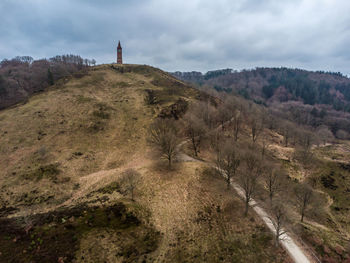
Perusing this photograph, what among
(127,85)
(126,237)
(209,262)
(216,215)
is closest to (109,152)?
(126,237)

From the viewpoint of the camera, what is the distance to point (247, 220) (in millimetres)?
22469

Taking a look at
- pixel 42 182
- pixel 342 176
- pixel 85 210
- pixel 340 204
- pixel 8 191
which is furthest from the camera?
pixel 342 176

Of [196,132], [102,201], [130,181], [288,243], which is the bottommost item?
[288,243]

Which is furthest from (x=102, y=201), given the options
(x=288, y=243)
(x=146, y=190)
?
(x=288, y=243)

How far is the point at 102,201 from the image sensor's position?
2416 cm

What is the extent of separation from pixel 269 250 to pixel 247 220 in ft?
13.8

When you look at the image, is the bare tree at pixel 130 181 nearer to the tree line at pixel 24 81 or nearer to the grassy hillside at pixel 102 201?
the grassy hillside at pixel 102 201

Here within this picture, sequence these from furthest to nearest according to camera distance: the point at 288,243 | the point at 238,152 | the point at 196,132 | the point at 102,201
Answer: the point at 196,132, the point at 238,152, the point at 102,201, the point at 288,243

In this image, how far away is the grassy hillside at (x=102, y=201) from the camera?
58.6ft

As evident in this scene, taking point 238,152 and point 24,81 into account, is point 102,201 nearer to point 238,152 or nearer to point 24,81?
point 238,152

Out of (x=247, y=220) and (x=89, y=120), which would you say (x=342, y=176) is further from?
(x=89, y=120)

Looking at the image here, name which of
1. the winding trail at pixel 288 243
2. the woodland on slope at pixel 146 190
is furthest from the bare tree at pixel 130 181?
the winding trail at pixel 288 243

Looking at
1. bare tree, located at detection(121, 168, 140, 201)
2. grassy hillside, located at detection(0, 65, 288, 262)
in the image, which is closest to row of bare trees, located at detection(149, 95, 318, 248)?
grassy hillside, located at detection(0, 65, 288, 262)

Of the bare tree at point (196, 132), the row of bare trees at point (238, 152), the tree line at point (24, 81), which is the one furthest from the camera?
the tree line at point (24, 81)
